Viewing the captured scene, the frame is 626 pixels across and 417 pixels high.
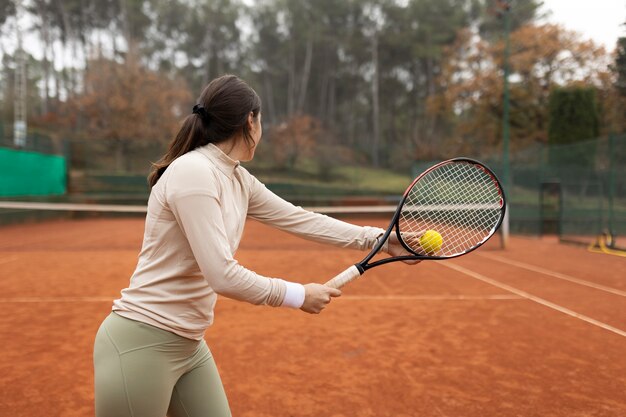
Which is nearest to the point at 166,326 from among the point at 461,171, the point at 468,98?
the point at 461,171

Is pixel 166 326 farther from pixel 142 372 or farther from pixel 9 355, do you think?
pixel 9 355

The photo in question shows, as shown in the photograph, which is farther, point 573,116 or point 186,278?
point 573,116

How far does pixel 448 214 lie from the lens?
10.3ft

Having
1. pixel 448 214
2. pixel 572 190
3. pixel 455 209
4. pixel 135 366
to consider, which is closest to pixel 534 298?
pixel 455 209

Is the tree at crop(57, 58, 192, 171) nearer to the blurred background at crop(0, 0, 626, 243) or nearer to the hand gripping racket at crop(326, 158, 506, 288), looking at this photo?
the blurred background at crop(0, 0, 626, 243)

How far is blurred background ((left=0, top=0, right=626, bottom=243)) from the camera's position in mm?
14148

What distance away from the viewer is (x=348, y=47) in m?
34.8

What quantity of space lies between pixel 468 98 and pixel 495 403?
2487 cm

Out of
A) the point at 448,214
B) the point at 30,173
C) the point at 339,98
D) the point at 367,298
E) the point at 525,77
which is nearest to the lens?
the point at 448,214

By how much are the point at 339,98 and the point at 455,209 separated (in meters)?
39.0

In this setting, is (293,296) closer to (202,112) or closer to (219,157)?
(219,157)

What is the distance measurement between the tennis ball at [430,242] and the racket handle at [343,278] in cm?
48

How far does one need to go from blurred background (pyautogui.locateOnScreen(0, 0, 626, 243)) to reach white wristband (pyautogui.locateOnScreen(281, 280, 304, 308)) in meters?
11.1

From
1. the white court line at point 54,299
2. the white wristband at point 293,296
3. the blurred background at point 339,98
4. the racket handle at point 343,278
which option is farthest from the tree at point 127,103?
the white wristband at point 293,296
